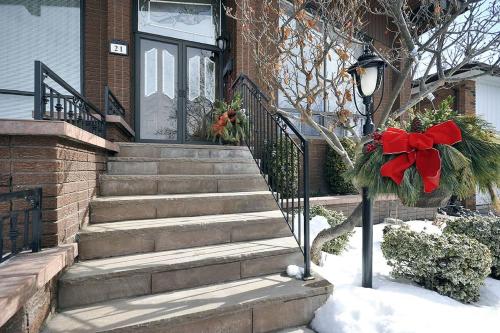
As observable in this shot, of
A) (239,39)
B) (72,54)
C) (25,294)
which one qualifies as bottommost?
→ (25,294)

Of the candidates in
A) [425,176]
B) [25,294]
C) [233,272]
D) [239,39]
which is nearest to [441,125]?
[425,176]

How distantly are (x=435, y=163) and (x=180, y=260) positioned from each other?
188cm

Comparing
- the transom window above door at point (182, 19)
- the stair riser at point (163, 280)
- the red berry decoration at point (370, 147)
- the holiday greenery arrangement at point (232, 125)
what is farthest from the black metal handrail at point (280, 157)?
the transom window above door at point (182, 19)

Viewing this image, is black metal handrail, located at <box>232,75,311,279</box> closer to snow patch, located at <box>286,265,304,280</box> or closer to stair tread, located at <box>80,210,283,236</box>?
snow patch, located at <box>286,265,304,280</box>

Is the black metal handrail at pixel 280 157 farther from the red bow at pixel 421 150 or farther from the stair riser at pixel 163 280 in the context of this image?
the red bow at pixel 421 150

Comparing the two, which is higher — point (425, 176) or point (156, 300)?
point (425, 176)

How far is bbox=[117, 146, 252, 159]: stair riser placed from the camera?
357 cm

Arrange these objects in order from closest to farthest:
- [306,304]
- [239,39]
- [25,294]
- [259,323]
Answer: [25,294]
[259,323]
[306,304]
[239,39]

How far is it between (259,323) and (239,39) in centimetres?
511

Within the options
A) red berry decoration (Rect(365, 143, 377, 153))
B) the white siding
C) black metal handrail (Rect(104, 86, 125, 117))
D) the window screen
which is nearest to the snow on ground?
red berry decoration (Rect(365, 143, 377, 153))

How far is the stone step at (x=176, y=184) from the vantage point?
2.97 meters

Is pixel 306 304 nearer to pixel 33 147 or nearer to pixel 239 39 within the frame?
pixel 33 147

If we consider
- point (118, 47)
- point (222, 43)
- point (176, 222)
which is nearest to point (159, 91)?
point (118, 47)

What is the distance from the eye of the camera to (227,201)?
3121 mm
